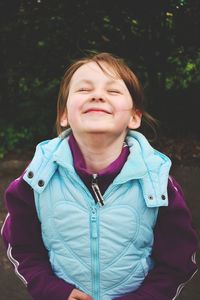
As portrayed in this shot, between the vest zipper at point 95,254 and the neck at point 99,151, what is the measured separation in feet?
0.60

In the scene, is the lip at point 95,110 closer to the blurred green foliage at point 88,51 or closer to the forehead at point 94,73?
the forehead at point 94,73

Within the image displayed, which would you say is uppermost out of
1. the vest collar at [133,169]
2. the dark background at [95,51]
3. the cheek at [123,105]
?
the cheek at [123,105]

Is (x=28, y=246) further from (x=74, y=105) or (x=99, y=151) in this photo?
(x=74, y=105)

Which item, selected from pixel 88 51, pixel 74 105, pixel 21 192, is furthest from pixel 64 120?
pixel 88 51

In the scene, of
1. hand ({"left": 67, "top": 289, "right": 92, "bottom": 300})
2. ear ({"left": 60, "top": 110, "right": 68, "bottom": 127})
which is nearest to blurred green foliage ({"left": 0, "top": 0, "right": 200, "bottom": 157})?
ear ({"left": 60, "top": 110, "right": 68, "bottom": 127})

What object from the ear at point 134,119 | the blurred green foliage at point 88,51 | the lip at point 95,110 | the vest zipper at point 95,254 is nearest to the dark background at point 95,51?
the blurred green foliage at point 88,51

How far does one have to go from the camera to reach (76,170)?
5.70 feet

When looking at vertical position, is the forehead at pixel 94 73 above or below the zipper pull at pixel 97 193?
above

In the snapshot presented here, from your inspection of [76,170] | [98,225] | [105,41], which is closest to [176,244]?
[98,225]

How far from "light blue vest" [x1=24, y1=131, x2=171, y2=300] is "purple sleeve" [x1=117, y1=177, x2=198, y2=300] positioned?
4 cm

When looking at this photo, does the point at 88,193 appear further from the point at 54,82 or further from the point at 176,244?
the point at 54,82

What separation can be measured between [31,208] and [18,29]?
2.89 meters

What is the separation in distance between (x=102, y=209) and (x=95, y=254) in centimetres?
18

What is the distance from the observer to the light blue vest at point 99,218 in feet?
5.60
